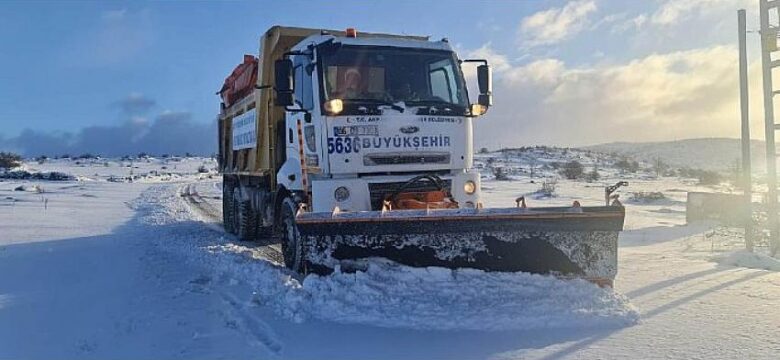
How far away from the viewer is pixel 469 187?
24.4ft

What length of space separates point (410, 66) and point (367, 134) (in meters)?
1.18

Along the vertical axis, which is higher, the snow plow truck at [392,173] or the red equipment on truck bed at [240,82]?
the red equipment on truck bed at [240,82]

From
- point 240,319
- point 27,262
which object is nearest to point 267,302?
point 240,319

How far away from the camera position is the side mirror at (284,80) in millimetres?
7184

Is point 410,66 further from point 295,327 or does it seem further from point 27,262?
point 27,262

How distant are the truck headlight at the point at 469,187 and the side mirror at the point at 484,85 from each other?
1141mm

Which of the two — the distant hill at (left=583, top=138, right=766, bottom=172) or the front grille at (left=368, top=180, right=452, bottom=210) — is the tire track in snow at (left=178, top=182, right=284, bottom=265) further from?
the distant hill at (left=583, top=138, right=766, bottom=172)

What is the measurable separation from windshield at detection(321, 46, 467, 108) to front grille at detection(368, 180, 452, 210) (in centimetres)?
97

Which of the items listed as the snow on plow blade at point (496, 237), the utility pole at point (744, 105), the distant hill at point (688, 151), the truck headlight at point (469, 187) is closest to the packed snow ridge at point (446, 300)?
the snow on plow blade at point (496, 237)

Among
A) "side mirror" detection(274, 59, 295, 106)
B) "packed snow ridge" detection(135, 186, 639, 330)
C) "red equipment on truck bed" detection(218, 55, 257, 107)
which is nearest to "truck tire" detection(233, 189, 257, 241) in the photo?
"red equipment on truck bed" detection(218, 55, 257, 107)

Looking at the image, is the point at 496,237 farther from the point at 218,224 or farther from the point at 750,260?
the point at 218,224

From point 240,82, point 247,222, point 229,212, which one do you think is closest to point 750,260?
point 247,222

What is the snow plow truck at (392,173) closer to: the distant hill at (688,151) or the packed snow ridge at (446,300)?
the packed snow ridge at (446,300)

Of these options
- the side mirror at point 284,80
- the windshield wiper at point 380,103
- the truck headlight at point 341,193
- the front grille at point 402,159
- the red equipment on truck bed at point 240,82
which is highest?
the red equipment on truck bed at point 240,82
